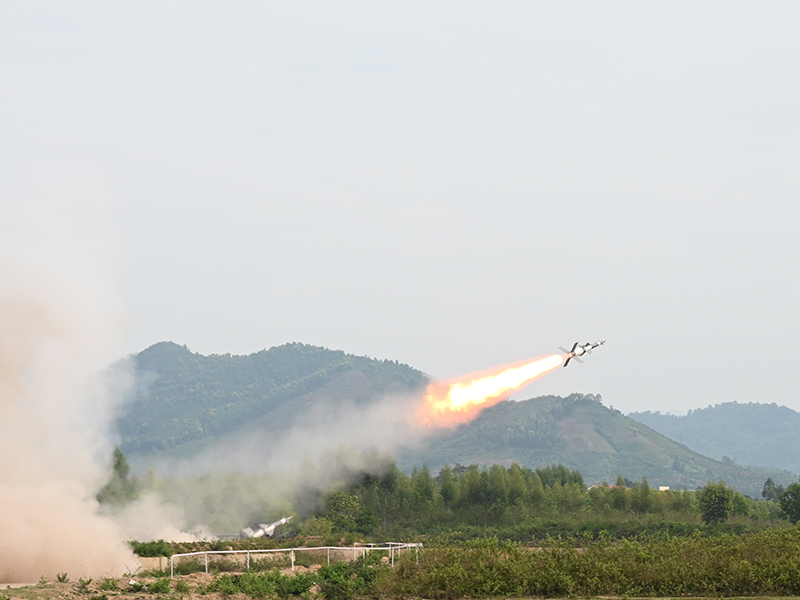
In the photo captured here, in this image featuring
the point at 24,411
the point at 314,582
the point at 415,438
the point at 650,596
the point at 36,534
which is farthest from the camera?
the point at 415,438

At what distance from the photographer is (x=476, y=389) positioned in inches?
2205

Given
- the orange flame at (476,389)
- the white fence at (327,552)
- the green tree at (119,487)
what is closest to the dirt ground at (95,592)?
the white fence at (327,552)

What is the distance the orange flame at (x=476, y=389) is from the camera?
53.3 m

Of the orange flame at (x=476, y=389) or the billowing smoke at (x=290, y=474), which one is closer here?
the orange flame at (x=476, y=389)

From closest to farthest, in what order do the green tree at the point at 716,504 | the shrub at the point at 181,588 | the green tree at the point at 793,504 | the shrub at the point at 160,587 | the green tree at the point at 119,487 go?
the shrub at the point at 160,587 < the shrub at the point at 181,588 < the green tree at the point at 119,487 < the green tree at the point at 716,504 < the green tree at the point at 793,504

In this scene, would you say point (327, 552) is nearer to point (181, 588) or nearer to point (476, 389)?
point (181, 588)

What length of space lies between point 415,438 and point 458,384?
842 cm

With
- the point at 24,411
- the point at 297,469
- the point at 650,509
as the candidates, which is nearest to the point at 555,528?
the point at 650,509

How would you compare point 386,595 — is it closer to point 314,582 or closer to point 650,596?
point 314,582

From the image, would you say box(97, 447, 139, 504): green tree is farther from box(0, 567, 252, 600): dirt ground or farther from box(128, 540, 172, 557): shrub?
box(0, 567, 252, 600): dirt ground

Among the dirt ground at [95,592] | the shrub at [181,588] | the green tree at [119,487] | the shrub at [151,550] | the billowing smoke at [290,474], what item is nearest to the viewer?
the dirt ground at [95,592]

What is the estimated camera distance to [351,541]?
59.3 metres

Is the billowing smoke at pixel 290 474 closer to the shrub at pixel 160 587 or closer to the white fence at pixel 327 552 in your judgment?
the white fence at pixel 327 552

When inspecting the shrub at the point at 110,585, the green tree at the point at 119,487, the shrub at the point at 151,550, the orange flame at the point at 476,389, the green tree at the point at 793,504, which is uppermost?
the orange flame at the point at 476,389
